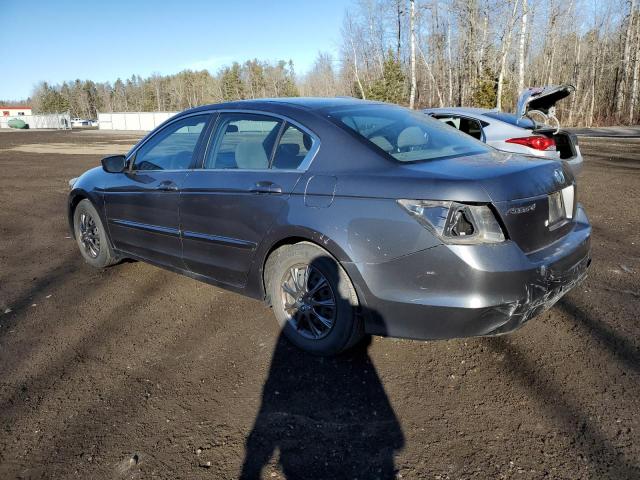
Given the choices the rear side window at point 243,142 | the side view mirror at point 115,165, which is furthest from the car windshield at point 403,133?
the side view mirror at point 115,165

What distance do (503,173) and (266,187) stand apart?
4.89 feet

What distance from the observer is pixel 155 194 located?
414 cm

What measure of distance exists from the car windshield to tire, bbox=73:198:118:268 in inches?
113

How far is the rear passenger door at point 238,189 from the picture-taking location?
3.27m

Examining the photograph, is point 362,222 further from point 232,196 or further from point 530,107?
point 530,107

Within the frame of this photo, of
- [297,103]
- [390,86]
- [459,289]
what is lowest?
[459,289]

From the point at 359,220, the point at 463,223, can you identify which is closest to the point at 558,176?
the point at 463,223

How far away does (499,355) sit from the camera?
10.4 ft

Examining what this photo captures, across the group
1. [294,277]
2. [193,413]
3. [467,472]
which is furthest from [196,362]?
[467,472]

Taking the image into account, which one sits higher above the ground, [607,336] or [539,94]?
[539,94]

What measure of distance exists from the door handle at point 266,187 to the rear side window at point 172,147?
893 mm

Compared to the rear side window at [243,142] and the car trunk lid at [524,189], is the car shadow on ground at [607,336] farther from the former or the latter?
the rear side window at [243,142]

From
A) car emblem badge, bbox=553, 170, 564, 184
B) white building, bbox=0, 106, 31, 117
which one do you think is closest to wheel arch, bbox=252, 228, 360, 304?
car emblem badge, bbox=553, 170, 564, 184

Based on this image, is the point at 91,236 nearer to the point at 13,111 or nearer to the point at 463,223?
the point at 463,223
